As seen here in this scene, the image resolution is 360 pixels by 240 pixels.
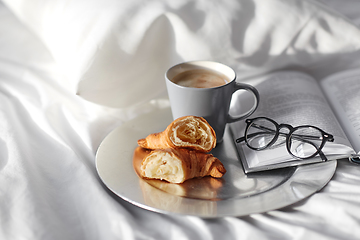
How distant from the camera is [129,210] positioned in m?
0.55

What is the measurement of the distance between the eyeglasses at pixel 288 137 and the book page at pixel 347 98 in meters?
0.10

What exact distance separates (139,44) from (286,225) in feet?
1.66

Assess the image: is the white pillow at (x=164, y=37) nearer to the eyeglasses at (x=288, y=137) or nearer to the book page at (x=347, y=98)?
the book page at (x=347, y=98)

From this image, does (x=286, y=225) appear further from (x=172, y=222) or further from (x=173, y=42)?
(x=173, y=42)

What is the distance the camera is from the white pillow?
740 mm

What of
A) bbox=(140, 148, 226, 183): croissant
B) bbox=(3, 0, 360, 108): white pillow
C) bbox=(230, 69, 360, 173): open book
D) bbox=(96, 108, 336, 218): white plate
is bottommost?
bbox=(96, 108, 336, 218): white plate

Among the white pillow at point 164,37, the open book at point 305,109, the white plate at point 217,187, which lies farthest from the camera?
the white pillow at point 164,37

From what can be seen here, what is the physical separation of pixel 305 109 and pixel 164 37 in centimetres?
39

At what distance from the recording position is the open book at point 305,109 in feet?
1.97

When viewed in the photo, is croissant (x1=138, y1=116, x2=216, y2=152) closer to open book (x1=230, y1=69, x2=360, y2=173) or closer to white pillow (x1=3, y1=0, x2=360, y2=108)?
open book (x1=230, y1=69, x2=360, y2=173)

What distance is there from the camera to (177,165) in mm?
533

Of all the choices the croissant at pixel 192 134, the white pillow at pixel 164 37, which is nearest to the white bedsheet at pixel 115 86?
the white pillow at pixel 164 37

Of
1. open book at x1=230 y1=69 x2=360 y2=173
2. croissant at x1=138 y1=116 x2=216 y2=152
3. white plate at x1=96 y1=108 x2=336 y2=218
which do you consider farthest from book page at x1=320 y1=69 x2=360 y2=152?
croissant at x1=138 y1=116 x2=216 y2=152

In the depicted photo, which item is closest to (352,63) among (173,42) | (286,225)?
(173,42)
